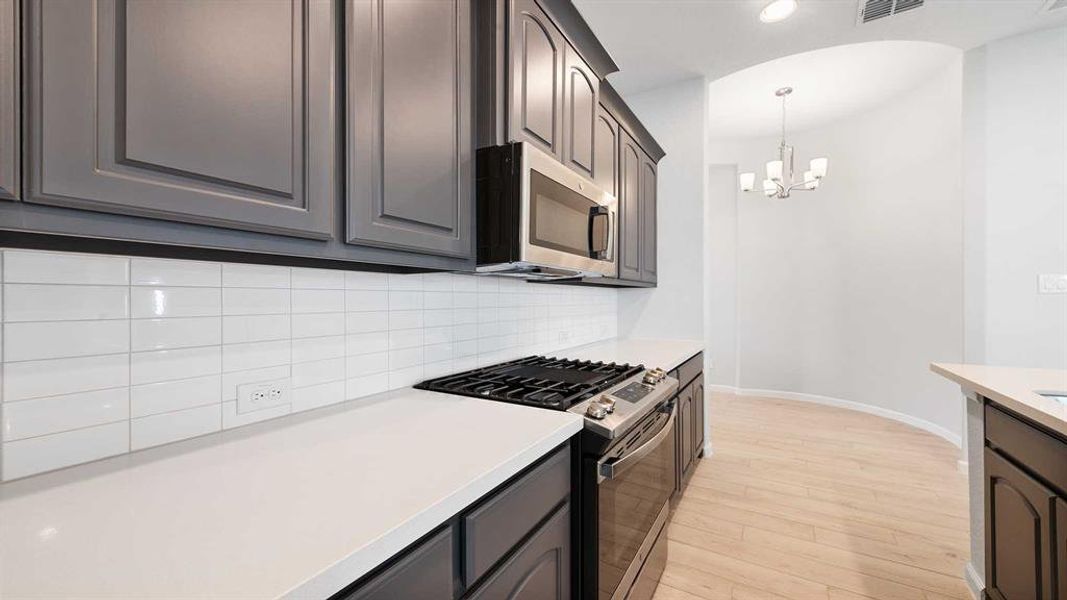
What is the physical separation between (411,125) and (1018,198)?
3655 mm

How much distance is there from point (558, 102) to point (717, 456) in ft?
8.99

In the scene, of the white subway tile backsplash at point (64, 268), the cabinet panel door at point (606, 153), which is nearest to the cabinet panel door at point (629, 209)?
the cabinet panel door at point (606, 153)

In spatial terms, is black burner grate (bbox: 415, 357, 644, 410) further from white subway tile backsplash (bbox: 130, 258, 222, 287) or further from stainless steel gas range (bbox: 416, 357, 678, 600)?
white subway tile backsplash (bbox: 130, 258, 222, 287)

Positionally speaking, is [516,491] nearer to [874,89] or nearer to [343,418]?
[343,418]

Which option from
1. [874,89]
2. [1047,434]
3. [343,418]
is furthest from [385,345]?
[874,89]

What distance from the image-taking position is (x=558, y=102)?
5.27 ft

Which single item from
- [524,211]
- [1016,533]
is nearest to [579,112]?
[524,211]

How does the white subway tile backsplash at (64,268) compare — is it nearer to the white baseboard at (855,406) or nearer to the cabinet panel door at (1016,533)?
the cabinet panel door at (1016,533)

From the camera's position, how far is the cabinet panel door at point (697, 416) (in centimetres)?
269

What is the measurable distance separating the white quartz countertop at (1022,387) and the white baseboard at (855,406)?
5.29ft

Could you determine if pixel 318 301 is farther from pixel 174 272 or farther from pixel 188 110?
pixel 188 110

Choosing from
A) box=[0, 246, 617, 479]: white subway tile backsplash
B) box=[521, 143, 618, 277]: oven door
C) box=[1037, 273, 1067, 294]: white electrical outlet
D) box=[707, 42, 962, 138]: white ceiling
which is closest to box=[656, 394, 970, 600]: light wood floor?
box=[1037, 273, 1067, 294]: white electrical outlet

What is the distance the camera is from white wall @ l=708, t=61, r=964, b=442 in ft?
11.6

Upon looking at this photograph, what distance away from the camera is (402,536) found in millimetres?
599
